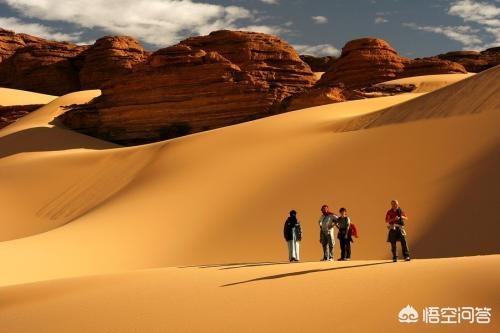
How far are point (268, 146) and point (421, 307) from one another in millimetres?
15472

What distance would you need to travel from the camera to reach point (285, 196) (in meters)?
15.8

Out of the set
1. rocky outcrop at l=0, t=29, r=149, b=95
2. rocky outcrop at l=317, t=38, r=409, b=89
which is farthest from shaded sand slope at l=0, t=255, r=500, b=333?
rocky outcrop at l=0, t=29, r=149, b=95

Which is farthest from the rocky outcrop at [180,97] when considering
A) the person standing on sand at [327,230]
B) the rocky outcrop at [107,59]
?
the rocky outcrop at [107,59]

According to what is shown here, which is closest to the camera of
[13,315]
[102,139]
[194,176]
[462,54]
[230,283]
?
[13,315]

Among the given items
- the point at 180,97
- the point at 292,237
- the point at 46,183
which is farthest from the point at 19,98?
the point at 292,237

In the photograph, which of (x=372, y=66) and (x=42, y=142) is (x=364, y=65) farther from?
(x=42, y=142)

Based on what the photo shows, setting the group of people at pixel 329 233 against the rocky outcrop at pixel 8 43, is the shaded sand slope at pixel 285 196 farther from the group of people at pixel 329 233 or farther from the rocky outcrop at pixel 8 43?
the rocky outcrop at pixel 8 43

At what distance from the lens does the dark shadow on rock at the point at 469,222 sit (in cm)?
1091

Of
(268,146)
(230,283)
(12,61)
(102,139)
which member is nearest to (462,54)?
(102,139)

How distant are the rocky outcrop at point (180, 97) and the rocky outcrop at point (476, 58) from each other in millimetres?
27150

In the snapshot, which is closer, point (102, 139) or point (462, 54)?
point (102, 139)

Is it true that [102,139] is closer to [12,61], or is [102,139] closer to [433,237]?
[433,237]

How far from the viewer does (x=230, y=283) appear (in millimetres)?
6988

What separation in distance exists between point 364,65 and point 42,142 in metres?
23.2
